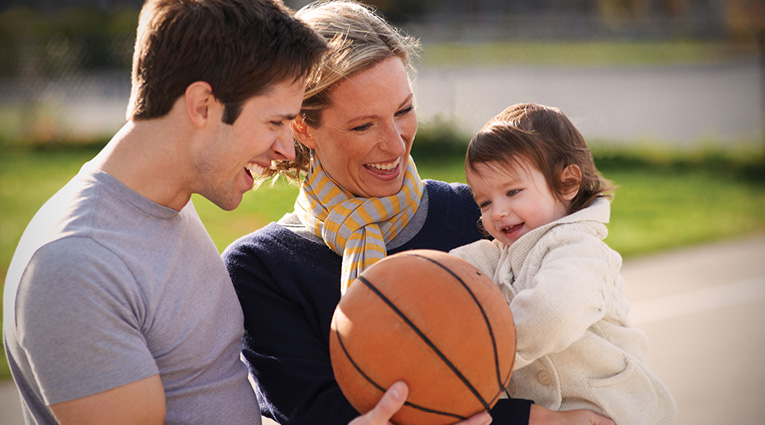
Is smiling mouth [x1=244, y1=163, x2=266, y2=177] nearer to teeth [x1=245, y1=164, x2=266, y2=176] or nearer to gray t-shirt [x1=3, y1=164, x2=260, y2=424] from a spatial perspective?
teeth [x1=245, y1=164, x2=266, y2=176]

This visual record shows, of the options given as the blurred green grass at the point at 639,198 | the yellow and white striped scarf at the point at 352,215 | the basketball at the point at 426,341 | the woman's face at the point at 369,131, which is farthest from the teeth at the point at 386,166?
the blurred green grass at the point at 639,198

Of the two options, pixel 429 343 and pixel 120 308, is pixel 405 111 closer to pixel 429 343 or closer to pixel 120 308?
pixel 429 343

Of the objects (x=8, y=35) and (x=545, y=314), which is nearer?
(x=545, y=314)

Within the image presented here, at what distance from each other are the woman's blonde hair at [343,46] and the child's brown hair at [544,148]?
1.64 feet

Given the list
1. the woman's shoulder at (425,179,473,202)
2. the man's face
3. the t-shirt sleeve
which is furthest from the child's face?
the t-shirt sleeve

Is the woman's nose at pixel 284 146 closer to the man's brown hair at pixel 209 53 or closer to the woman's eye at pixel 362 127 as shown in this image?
the man's brown hair at pixel 209 53

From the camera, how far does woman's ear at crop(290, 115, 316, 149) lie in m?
3.13

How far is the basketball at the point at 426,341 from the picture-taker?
6.86ft

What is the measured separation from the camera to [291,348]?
9.21 feet

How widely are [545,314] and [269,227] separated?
4.19 feet

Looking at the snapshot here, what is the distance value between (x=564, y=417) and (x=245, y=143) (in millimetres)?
1322

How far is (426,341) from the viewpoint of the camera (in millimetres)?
2082

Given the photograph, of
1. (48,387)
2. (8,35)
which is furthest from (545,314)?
(8,35)

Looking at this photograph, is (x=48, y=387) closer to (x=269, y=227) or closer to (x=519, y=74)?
(x=269, y=227)
